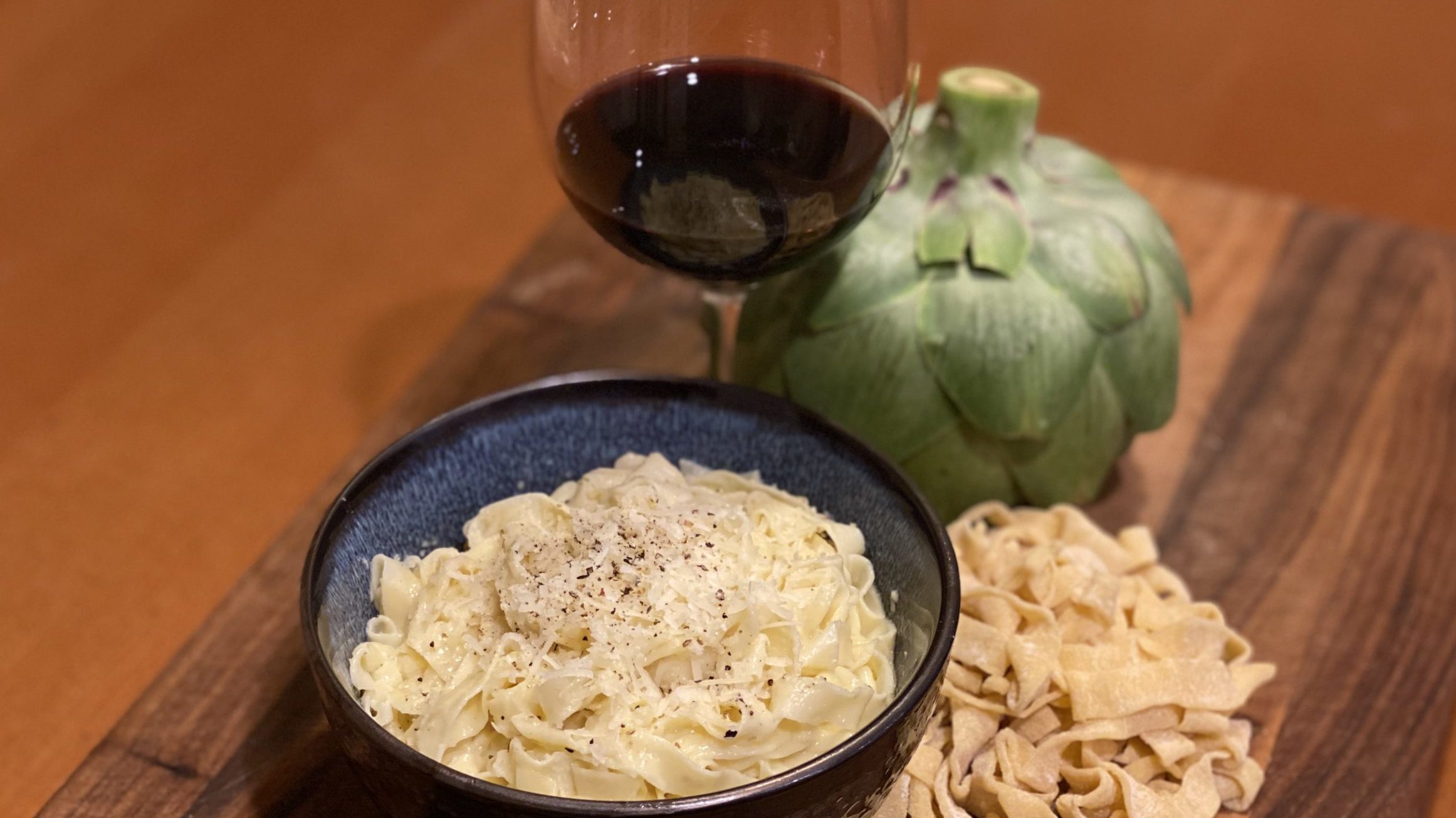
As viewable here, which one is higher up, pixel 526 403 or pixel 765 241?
pixel 765 241

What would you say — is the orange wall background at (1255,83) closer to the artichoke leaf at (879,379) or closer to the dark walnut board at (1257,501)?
the dark walnut board at (1257,501)

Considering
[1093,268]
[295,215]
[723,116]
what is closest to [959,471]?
[1093,268]

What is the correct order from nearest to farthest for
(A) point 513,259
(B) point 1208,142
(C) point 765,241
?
1. (C) point 765,241
2. (A) point 513,259
3. (B) point 1208,142

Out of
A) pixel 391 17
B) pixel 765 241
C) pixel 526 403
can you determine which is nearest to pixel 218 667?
pixel 526 403

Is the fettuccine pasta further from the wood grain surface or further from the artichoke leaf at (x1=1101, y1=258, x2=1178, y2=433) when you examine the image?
the artichoke leaf at (x1=1101, y1=258, x2=1178, y2=433)

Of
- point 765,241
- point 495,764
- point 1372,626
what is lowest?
point 1372,626

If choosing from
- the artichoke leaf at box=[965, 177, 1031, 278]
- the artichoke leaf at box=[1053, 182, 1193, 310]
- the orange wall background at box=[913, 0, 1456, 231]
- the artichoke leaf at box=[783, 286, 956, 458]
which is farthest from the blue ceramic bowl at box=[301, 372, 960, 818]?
the orange wall background at box=[913, 0, 1456, 231]

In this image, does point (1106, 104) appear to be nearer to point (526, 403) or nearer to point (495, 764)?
point (526, 403)
